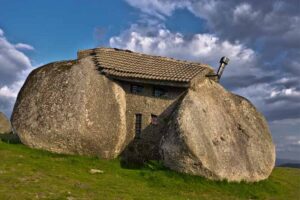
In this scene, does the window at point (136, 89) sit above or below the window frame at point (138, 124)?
above

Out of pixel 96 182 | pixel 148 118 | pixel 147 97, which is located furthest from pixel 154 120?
pixel 96 182

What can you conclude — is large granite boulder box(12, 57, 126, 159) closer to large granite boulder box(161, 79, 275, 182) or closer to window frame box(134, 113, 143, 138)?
window frame box(134, 113, 143, 138)

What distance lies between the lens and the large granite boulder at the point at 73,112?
27.3 m

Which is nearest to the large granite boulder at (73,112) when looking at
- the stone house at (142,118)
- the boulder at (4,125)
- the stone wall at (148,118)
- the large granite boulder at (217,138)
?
the stone house at (142,118)

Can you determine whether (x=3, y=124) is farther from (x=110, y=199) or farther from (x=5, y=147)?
(x=110, y=199)

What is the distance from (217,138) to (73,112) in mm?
10190

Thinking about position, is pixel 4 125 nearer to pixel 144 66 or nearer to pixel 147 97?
pixel 144 66

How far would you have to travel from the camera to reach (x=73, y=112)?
1091 inches

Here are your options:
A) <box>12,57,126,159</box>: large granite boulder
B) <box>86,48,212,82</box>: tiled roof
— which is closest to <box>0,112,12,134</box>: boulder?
<box>12,57,126,159</box>: large granite boulder

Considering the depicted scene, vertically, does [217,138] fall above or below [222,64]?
below

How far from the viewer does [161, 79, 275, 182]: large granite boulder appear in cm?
2561

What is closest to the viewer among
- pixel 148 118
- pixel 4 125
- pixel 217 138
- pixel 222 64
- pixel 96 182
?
pixel 96 182

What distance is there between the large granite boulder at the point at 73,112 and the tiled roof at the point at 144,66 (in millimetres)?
1076

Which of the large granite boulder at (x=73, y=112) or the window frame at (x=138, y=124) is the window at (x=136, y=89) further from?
the window frame at (x=138, y=124)
